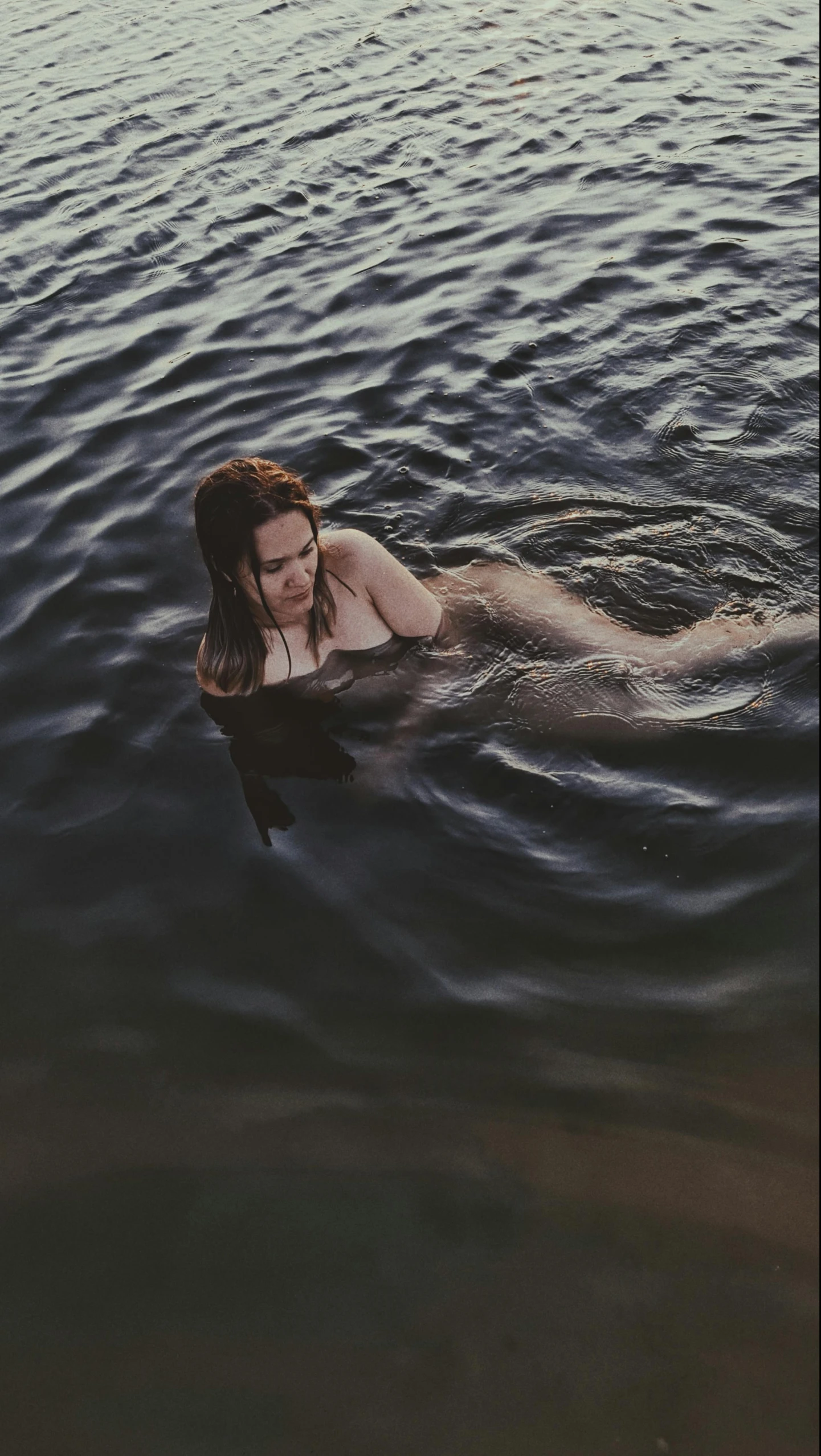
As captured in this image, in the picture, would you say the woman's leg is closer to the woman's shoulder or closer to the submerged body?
the submerged body

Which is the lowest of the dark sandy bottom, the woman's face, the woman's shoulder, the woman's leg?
the dark sandy bottom

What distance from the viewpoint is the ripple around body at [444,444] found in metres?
4.15

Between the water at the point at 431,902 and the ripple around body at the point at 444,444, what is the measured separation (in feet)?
0.09

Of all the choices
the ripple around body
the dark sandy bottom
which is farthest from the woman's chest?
the dark sandy bottom

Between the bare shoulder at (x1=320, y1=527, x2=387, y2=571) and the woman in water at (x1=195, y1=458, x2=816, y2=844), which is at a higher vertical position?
the bare shoulder at (x1=320, y1=527, x2=387, y2=571)

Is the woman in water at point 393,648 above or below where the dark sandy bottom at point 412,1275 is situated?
above

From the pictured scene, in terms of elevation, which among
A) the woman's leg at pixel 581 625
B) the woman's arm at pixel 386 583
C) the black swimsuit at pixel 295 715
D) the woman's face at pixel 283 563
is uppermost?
the woman's face at pixel 283 563

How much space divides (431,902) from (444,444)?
11.5ft

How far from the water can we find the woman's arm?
0.31 meters

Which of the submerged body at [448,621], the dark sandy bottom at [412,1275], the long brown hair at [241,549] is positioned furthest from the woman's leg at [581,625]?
the dark sandy bottom at [412,1275]

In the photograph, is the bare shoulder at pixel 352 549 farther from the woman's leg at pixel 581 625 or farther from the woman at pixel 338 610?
the woman's leg at pixel 581 625

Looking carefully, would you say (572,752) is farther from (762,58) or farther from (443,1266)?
(762,58)

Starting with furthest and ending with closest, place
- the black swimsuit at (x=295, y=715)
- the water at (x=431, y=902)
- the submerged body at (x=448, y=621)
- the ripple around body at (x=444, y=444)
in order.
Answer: the black swimsuit at (x=295, y=715)
the submerged body at (x=448, y=621)
the ripple around body at (x=444, y=444)
the water at (x=431, y=902)

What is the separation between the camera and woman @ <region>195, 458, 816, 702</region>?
4.31 metres
